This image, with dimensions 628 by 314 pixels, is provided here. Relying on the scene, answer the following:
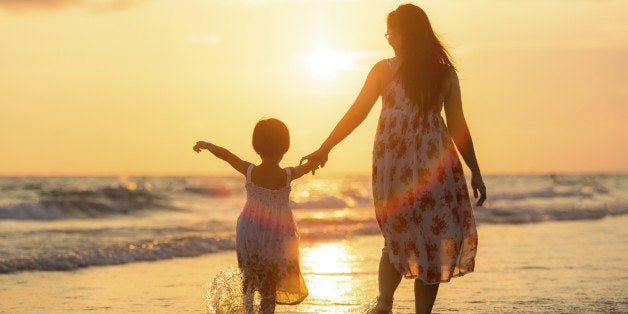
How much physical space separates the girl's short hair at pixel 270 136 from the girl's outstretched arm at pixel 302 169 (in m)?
0.16

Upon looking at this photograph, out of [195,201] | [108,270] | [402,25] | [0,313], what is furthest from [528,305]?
[195,201]

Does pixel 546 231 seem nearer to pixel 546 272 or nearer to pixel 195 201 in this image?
pixel 546 272

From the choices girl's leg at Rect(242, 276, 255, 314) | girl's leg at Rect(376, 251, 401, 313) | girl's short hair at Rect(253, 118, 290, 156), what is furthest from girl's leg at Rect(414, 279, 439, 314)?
girl's short hair at Rect(253, 118, 290, 156)

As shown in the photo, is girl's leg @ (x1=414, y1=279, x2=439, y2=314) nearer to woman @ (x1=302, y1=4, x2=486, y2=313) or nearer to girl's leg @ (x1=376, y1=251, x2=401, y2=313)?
woman @ (x1=302, y1=4, x2=486, y2=313)

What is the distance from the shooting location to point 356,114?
5.26 metres

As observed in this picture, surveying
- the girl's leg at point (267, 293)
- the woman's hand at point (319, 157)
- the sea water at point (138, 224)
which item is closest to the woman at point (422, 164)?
the woman's hand at point (319, 157)

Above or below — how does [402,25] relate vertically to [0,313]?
above

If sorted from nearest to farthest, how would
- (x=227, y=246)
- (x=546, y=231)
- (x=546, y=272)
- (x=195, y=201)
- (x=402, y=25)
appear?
(x=402, y=25), (x=546, y=272), (x=227, y=246), (x=546, y=231), (x=195, y=201)

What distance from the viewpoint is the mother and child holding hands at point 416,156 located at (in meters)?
4.96

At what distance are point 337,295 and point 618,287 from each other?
9.13ft

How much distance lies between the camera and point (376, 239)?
15.6 meters

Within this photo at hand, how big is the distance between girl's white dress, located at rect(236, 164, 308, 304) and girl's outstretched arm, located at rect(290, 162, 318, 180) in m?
0.04

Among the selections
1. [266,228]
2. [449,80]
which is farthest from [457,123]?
[266,228]

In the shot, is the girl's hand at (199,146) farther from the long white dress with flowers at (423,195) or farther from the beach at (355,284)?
the beach at (355,284)
